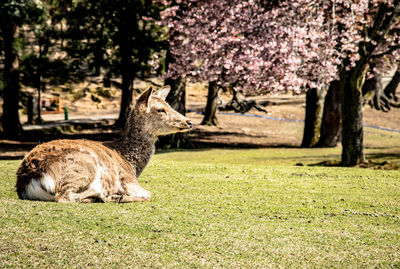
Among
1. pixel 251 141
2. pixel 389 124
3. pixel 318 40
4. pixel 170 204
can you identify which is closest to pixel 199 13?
pixel 318 40

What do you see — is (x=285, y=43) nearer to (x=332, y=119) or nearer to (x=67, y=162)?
(x=332, y=119)

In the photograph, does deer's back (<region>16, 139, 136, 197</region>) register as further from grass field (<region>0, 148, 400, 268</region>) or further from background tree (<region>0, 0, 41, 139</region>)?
background tree (<region>0, 0, 41, 139</region>)

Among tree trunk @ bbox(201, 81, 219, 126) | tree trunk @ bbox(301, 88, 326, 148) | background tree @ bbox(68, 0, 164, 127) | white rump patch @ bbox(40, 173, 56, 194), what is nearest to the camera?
white rump patch @ bbox(40, 173, 56, 194)

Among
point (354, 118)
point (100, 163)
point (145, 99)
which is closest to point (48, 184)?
point (100, 163)

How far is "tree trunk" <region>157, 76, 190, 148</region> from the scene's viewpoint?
25766 millimetres

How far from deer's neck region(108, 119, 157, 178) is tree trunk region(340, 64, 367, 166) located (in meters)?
A: 10.8

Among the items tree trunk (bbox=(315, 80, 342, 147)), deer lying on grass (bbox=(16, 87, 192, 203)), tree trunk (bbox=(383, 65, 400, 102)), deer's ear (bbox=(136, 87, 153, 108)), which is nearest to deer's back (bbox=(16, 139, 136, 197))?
deer lying on grass (bbox=(16, 87, 192, 203))

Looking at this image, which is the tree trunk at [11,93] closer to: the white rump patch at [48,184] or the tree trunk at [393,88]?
the white rump patch at [48,184]

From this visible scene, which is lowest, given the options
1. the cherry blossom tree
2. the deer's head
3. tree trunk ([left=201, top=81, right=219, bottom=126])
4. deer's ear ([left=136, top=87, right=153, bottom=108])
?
tree trunk ([left=201, top=81, right=219, bottom=126])

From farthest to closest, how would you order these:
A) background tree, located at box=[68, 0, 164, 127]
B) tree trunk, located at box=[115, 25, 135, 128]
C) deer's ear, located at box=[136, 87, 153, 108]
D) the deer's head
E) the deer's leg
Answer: tree trunk, located at box=[115, 25, 135, 128] → background tree, located at box=[68, 0, 164, 127] → the deer's head → deer's ear, located at box=[136, 87, 153, 108] → the deer's leg

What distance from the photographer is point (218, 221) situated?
24.6 ft

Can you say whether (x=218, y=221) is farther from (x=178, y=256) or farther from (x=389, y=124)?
(x=389, y=124)

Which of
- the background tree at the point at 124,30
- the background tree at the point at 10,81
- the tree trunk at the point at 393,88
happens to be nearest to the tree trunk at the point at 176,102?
the background tree at the point at 124,30

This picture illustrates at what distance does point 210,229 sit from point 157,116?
2.62m
